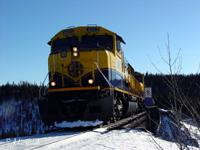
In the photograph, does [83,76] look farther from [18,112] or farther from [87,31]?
[18,112]

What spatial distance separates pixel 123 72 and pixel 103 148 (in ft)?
30.0

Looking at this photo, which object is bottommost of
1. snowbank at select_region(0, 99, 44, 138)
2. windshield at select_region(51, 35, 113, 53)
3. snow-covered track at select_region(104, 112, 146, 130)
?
snowbank at select_region(0, 99, 44, 138)

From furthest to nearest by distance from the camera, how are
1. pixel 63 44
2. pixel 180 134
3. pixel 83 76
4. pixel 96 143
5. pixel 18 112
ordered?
pixel 18 112 → pixel 63 44 → pixel 83 76 → pixel 96 143 → pixel 180 134

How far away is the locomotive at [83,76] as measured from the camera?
41.5ft

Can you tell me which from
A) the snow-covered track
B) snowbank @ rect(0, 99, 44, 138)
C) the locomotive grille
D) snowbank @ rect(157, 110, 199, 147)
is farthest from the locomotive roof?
snowbank @ rect(0, 99, 44, 138)

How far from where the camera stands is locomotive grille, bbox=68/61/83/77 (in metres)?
13.6

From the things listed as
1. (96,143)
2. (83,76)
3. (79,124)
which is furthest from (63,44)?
Answer: (96,143)

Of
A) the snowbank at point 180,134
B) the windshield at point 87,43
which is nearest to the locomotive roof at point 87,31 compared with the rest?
the windshield at point 87,43

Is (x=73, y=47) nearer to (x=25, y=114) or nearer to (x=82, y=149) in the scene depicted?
(x=82, y=149)

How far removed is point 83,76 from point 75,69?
0.42m

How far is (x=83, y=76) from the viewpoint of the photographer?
44.2 feet

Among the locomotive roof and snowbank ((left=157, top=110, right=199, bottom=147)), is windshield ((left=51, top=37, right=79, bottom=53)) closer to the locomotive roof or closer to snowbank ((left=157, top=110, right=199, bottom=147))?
the locomotive roof

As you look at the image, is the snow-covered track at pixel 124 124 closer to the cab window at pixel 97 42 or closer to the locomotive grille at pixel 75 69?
the locomotive grille at pixel 75 69

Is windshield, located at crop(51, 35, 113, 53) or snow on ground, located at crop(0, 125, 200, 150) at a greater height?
windshield, located at crop(51, 35, 113, 53)
